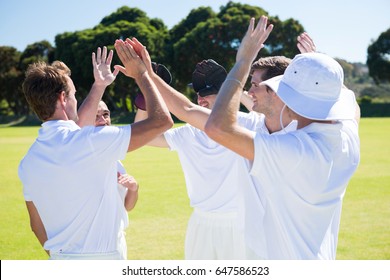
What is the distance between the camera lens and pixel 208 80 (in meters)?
5.13

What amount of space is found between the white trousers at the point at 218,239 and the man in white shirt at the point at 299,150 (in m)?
1.83

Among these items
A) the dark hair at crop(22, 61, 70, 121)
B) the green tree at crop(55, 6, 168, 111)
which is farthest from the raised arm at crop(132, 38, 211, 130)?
the green tree at crop(55, 6, 168, 111)

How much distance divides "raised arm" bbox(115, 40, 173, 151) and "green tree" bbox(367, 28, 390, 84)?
88463mm

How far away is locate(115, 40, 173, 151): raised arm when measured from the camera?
3.39m

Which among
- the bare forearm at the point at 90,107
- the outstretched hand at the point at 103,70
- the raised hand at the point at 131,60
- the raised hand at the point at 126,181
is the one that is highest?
the raised hand at the point at 131,60

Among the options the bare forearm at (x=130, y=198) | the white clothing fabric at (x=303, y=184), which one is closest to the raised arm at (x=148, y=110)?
the white clothing fabric at (x=303, y=184)

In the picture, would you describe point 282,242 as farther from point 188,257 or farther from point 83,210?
point 188,257

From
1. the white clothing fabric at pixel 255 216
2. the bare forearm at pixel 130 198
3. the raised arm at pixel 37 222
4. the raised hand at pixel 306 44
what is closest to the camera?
the white clothing fabric at pixel 255 216

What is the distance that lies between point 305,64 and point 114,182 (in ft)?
5.33

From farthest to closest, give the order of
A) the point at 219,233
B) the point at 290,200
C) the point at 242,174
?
the point at 219,233, the point at 242,174, the point at 290,200

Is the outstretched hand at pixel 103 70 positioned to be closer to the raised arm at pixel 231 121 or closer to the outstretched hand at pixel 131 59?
the outstretched hand at pixel 131 59

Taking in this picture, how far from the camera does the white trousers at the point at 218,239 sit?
493cm

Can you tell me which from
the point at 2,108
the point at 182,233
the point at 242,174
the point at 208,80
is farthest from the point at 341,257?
the point at 2,108

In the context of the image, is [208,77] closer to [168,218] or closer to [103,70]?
[103,70]
